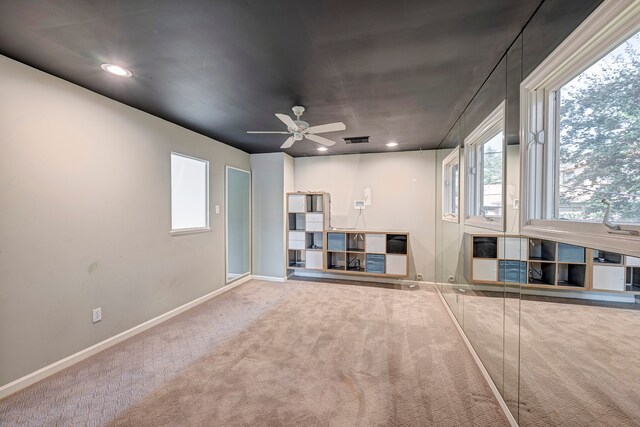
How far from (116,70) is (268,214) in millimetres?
3215

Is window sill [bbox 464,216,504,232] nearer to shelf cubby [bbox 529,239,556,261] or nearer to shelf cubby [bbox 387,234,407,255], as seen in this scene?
A: shelf cubby [bbox 529,239,556,261]

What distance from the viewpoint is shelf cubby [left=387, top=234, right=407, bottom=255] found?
455cm

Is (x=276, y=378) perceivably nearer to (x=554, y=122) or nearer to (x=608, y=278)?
(x=608, y=278)

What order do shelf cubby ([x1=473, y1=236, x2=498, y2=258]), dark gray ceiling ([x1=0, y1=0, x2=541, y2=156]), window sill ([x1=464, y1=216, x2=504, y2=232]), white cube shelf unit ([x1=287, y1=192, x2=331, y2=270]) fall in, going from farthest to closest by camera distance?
1. white cube shelf unit ([x1=287, y1=192, x2=331, y2=270])
2. shelf cubby ([x1=473, y1=236, x2=498, y2=258])
3. window sill ([x1=464, y1=216, x2=504, y2=232])
4. dark gray ceiling ([x1=0, y1=0, x2=541, y2=156])

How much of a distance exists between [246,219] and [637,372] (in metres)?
4.85

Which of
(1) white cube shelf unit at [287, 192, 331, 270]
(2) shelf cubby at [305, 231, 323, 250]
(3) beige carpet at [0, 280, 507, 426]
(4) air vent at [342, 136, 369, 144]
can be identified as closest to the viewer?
(3) beige carpet at [0, 280, 507, 426]

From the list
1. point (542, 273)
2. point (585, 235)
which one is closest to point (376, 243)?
point (542, 273)

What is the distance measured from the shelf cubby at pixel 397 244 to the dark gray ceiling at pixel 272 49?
227 centimetres

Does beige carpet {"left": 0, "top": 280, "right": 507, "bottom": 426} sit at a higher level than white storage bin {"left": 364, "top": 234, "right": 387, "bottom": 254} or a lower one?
lower

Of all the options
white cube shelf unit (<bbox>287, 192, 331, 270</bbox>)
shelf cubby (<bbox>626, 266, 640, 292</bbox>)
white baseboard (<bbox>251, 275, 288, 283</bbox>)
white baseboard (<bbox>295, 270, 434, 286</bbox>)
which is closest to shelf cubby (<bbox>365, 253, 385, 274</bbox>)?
white baseboard (<bbox>295, 270, 434, 286</bbox>)

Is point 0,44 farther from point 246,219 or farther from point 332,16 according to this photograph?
point 246,219

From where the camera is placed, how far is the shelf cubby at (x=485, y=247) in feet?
7.09

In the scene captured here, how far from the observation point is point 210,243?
409cm

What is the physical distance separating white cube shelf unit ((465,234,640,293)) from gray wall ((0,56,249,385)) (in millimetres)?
3288
